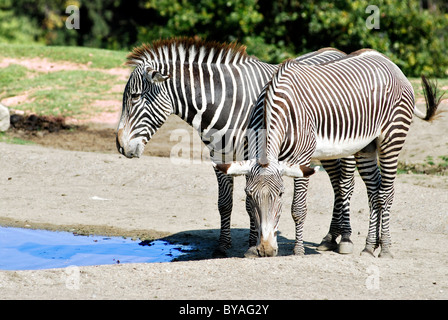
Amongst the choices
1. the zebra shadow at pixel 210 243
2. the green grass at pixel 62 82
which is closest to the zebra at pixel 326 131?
the zebra shadow at pixel 210 243

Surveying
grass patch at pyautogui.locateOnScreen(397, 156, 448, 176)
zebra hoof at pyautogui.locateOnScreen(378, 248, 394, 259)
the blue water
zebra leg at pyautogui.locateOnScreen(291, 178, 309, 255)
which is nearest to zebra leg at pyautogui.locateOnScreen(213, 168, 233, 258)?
the blue water

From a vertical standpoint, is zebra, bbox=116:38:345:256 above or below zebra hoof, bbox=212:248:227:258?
above

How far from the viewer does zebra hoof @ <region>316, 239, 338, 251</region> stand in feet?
26.5

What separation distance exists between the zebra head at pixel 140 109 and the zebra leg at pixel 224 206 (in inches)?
39.0

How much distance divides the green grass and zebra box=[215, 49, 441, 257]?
11142 millimetres

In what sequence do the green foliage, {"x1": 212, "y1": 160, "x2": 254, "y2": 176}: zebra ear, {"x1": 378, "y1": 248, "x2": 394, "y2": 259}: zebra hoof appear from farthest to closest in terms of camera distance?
the green foliage < {"x1": 378, "y1": 248, "x2": 394, "y2": 259}: zebra hoof < {"x1": 212, "y1": 160, "x2": 254, "y2": 176}: zebra ear

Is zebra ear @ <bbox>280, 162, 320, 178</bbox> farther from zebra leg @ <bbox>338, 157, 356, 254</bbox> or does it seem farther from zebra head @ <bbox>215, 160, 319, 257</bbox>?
zebra leg @ <bbox>338, 157, 356, 254</bbox>

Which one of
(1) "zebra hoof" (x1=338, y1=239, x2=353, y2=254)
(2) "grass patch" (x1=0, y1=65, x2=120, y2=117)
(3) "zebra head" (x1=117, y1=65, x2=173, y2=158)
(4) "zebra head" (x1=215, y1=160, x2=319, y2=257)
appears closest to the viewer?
(4) "zebra head" (x1=215, y1=160, x2=319, y2=257)

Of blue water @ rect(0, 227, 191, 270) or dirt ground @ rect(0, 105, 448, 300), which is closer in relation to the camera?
dirt ground @ rect(0, 105, 448, 300)

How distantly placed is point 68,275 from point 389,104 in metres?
4.13

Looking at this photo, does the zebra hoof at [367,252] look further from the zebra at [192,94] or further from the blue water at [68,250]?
the blue water at [68,250]

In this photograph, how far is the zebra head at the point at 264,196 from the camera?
5.66 metres

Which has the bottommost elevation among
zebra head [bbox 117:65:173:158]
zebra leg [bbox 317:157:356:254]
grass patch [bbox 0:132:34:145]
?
grass patch [bbox 0:132:34:145]

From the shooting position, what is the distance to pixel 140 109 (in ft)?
22.8
